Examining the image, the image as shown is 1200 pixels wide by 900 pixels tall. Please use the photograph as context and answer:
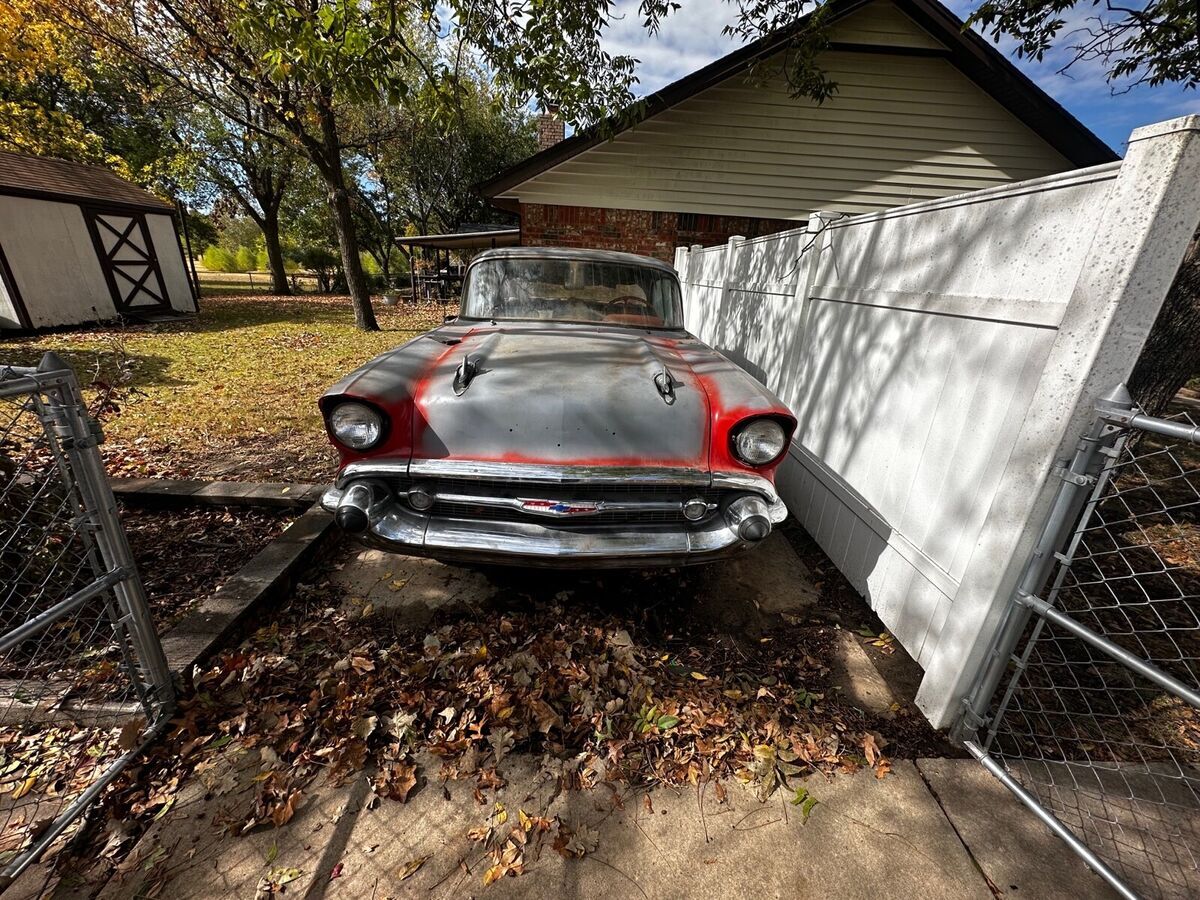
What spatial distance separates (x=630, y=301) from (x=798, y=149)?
712 centimetres

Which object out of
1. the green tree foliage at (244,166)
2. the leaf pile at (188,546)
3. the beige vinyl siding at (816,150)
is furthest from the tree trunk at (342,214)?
the leaf pile at (188,546)

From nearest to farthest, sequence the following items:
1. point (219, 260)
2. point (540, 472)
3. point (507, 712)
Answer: point (507, 712)
point (540, 472)
point (219, 260)

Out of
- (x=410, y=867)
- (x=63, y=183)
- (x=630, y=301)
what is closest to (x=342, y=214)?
(x=63, y=183)

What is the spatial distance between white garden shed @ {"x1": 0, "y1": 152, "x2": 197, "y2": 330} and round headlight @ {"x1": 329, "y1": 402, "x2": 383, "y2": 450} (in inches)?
421

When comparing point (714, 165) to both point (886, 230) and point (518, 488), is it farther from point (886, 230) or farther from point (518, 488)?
point (518, 488)

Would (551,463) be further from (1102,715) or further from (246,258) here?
(246,258)

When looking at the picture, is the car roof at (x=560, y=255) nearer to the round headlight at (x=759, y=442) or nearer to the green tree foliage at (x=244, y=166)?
the round headlight at (x=759, y=442)

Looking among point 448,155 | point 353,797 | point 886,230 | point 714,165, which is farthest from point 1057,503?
point 448,155

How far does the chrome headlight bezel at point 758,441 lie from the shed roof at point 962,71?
21.3ft

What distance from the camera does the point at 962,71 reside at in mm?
8133

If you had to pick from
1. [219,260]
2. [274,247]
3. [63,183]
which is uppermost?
[63,183]

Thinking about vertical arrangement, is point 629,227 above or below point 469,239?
above

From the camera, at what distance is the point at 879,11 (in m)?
7.82

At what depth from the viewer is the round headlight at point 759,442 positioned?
2.31 metres
